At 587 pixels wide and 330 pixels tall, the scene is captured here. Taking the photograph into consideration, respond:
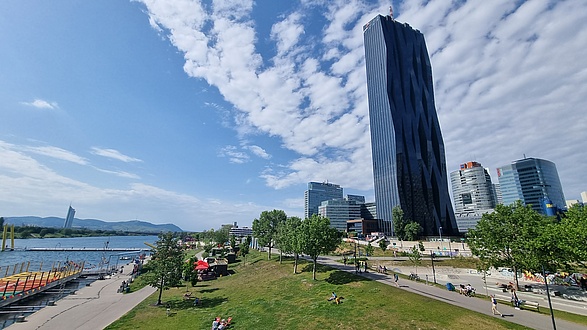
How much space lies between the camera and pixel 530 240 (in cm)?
3584

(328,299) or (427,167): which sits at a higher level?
(427,167)

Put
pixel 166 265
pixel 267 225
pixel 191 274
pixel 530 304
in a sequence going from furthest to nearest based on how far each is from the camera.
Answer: pixel 267 225, pixel 191 274, pixel 166 265, pixel 530 304

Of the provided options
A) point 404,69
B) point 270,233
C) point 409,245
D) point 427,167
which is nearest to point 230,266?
point 270,233

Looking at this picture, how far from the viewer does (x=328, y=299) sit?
32969 mm

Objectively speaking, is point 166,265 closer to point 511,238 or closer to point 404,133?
point 511,238

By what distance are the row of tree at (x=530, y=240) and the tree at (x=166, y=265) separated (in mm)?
46617

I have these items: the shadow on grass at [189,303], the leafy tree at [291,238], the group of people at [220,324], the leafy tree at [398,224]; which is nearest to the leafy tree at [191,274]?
the shadow on grass at [189,303]

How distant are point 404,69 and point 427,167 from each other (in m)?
63.6

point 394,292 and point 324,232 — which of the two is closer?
point 394,292

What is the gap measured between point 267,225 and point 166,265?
36.0 m

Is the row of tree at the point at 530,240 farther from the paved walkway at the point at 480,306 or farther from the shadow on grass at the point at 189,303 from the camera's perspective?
the shadow on grass at the point at 189,303

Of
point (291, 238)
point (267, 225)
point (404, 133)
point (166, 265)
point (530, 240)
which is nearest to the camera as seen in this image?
point (530, 240)

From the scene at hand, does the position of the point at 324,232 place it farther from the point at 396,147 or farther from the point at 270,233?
the point at 396,147

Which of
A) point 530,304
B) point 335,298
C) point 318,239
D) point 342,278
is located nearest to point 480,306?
point 530,304
